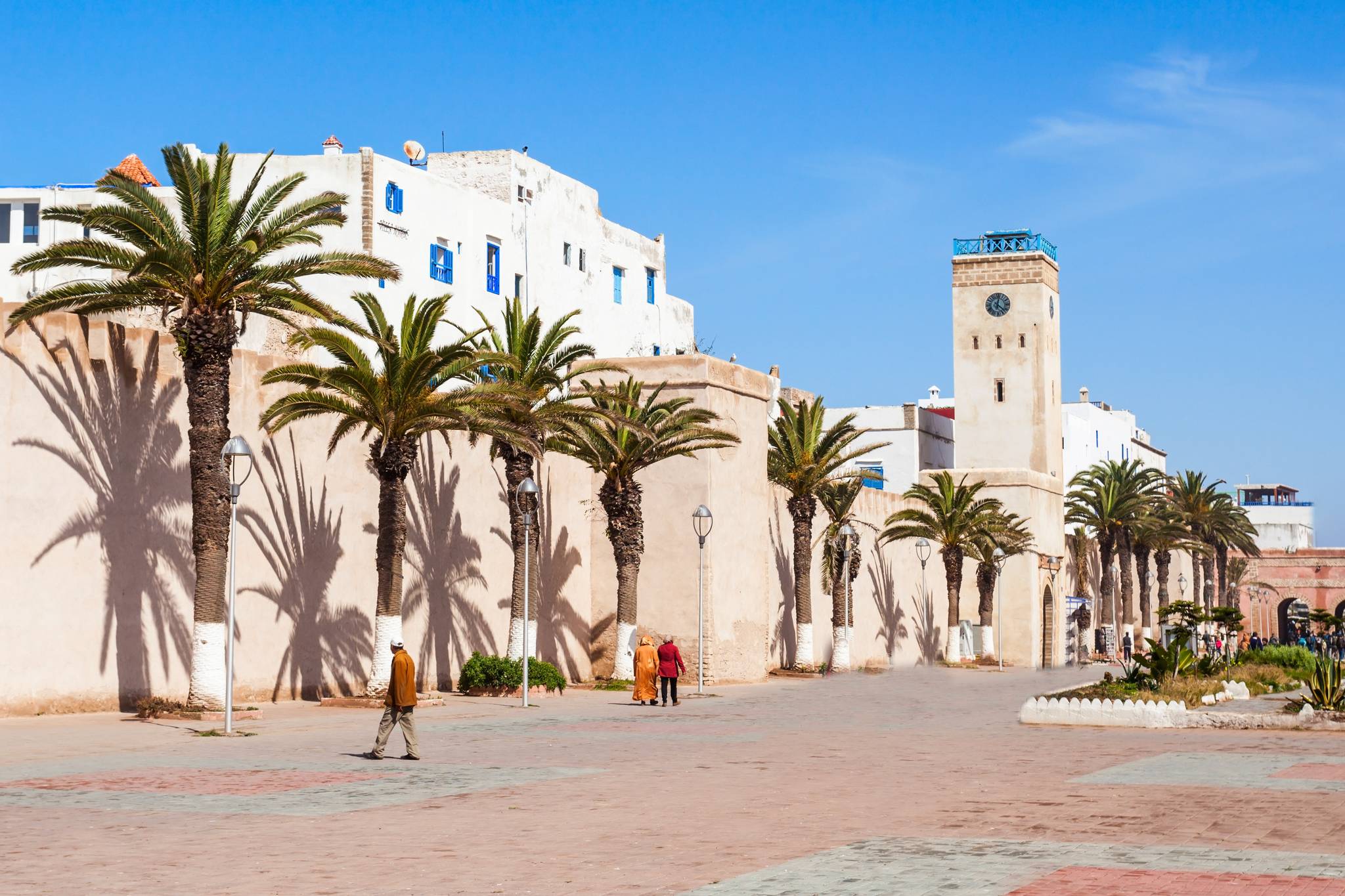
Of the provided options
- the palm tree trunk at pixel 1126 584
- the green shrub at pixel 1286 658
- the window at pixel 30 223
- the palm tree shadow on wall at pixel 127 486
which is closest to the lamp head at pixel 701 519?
the palm tree shadow on wall at pixel 127 486

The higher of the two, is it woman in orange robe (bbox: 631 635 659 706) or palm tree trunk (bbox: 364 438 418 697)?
palm tree trunk (bbox: 364 438 418 697)

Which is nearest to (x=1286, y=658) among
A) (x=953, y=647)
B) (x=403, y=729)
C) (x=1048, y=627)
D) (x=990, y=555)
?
(x=990, y=555)

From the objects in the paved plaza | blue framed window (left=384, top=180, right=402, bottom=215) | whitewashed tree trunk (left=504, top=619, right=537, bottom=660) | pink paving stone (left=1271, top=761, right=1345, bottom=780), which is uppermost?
blue framed window (left=384, top=180, right=402, bottom=215)

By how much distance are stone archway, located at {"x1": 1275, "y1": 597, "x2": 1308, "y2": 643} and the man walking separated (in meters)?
107

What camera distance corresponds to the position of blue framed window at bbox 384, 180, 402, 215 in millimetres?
45688

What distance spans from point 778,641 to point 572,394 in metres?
14.6

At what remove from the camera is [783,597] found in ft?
148

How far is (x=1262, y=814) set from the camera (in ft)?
42.4

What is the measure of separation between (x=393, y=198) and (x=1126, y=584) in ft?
140

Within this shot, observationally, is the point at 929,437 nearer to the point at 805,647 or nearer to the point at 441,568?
the point at 805,647

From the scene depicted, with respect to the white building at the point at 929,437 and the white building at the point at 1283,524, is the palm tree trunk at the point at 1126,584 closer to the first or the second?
the white building at the point at 929,437

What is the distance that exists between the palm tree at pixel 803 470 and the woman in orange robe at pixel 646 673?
13608 millimetres

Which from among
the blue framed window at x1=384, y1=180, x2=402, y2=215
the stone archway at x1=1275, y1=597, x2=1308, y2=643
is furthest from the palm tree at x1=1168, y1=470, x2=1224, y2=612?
the blue framed window at x1=384, y1=180, x2=402, y2=215

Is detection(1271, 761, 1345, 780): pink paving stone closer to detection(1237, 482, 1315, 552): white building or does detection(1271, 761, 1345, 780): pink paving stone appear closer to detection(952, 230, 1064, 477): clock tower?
detection(952, 230, 1064, 477): clock tower
